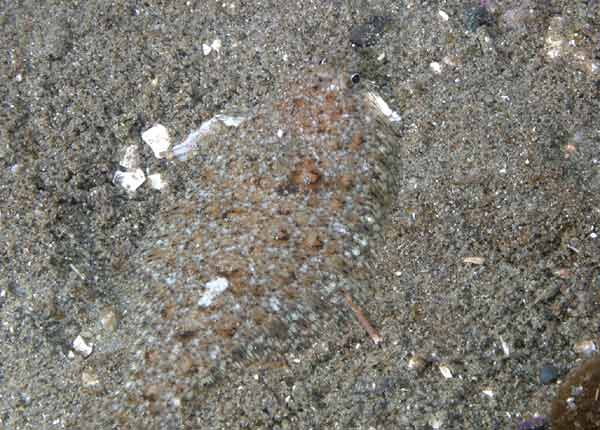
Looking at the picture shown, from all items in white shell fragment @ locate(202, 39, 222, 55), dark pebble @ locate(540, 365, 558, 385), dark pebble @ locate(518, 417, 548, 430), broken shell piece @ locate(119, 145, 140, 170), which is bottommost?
A: dark pebble @ locate(518, 417, 548, 430)

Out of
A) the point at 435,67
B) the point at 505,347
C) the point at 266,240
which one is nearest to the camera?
the point at 505,347

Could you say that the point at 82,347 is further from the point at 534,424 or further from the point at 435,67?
the point at 435,67

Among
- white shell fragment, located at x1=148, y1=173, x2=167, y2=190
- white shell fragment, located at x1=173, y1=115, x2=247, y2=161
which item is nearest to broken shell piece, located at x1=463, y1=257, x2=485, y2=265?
white shell fragment, located at x1=173, y1=115, x2=247, y2=161

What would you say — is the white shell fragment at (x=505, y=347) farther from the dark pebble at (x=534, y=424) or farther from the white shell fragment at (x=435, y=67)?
the white shell fragment at (x=435, y=67)

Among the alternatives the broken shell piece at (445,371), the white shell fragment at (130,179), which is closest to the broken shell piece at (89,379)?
the white shell fragment at (130,179)

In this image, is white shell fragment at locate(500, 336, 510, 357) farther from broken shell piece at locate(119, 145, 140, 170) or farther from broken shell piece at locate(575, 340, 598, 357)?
broken shell piece at locate(119, 145, 140, 170)

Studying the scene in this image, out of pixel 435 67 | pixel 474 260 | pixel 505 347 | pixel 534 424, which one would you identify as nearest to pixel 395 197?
pixel 474 260
